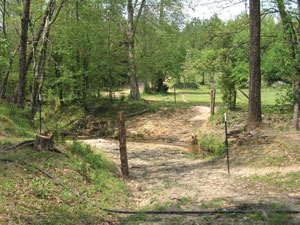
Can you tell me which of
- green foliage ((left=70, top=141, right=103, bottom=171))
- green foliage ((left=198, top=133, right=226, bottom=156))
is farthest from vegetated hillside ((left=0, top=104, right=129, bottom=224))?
green foliage ((left=198, top=133, right=226, bottom=156))

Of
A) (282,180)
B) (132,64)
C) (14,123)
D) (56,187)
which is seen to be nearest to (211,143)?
(282,180)

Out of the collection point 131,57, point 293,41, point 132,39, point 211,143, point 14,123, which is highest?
point 132,39

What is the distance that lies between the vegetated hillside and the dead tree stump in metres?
0.14

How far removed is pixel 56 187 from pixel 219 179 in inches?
187

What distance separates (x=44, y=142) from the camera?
8336mm

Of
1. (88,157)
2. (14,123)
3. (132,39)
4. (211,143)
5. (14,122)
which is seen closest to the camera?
(88,157)

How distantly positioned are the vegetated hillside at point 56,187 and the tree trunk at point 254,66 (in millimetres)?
6222

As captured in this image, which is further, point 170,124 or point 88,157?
point 170,124

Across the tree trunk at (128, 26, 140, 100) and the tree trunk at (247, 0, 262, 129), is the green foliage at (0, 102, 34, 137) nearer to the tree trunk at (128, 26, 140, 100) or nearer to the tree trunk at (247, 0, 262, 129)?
the tree trunk at (247, 0, 262, 129)

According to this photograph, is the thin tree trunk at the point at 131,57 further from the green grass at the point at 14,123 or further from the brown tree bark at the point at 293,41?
the brown tree bark at the point at 293,41

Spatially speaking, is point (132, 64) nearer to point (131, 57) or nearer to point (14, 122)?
point (131, 57)

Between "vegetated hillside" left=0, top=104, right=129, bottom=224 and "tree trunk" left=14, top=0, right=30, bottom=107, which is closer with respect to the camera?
"vegetated hillside" left=0, top=104, right=129, bottom=224

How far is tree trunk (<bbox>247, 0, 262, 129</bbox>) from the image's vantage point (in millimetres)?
12414

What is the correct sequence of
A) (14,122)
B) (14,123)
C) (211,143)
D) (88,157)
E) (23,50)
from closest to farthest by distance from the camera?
(88,157) < (14,123) < (14,122) < (211,143) < (23,50)
